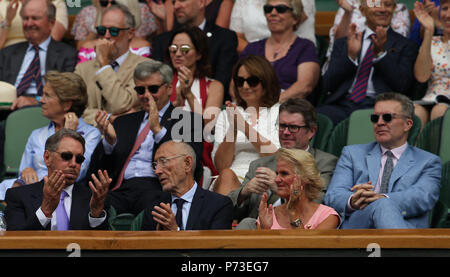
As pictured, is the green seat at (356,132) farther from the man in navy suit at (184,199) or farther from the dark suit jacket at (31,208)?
the dark suit jacket at (31,208)

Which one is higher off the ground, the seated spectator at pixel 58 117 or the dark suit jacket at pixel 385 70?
the dark suit jacket at pixel 385 70

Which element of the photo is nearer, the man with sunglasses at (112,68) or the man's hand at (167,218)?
the man's hand at (167,218)

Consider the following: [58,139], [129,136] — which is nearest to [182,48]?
[129,136]

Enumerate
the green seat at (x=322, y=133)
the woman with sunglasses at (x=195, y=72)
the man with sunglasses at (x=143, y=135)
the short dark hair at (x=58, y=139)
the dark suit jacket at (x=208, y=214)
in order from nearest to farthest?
the dark suit jacket at (x=208, y=214)
the short dark hair at (x=58, y=139)
the man with sunglasses at (x=143, y=135)
the green seat at (x=322, y=133)
the woman with sunglasses at (x=195, y=72)

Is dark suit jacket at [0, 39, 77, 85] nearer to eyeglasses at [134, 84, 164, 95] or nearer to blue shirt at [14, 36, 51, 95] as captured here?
blue shirt at [14, 36, 51, 95]

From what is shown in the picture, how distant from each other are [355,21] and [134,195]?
7.58 feet

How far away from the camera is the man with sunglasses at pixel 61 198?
4535mm

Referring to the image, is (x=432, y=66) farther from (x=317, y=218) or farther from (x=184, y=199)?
(x=184, y=199)

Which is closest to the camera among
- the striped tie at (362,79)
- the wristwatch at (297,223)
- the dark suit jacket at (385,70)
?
the wristwatch at (297,223)

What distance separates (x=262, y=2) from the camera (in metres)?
6.82

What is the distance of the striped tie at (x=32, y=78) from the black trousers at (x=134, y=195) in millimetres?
1438

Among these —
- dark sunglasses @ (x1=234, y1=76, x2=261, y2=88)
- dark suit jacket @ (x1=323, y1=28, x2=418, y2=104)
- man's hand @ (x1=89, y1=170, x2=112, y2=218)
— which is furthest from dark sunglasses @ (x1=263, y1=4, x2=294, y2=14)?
man's hand @ (x1=89, y1=170, x2=112, y2=218)

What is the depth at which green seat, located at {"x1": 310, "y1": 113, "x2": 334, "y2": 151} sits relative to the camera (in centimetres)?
582

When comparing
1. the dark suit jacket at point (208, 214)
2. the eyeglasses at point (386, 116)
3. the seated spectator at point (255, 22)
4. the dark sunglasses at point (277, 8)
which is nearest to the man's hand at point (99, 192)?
the dark suit jacket at point (208, 214)
